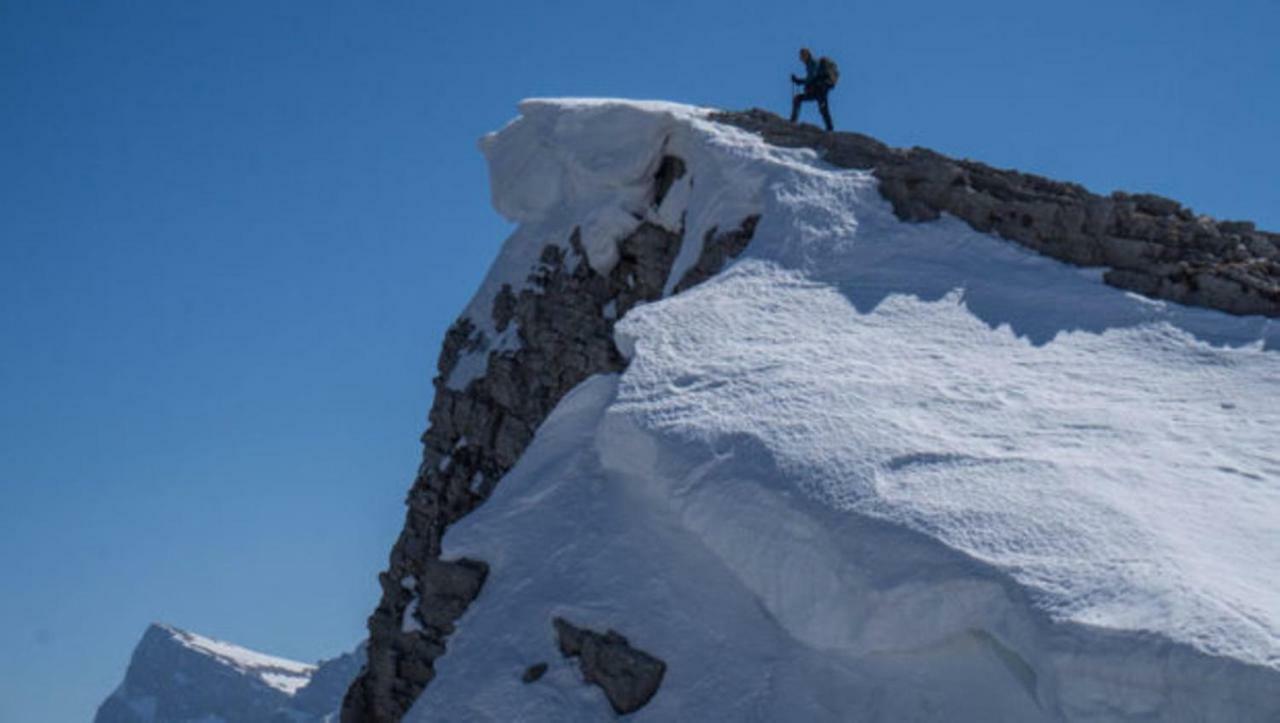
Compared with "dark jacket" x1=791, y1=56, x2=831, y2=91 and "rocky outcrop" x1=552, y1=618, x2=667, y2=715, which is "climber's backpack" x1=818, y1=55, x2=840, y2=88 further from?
"rocky outcrop" x1=552, y1=618, x2=667, y2=715

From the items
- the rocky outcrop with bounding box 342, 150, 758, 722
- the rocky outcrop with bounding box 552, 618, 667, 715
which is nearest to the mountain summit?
the rocky outcrop with bounding box 552, 618, 667, 715

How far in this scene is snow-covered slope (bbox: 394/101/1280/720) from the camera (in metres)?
9.08

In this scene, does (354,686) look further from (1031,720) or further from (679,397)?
(1031,720)

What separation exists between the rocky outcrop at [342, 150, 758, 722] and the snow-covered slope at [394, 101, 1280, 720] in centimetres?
360

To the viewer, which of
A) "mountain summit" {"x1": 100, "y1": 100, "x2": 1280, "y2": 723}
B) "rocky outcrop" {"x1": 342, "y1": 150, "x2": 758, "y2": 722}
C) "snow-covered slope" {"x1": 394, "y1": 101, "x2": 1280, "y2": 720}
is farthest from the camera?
"rocky outcrop" {"x1": 342, "y1": 150, "x2": 758, "y2": 722}

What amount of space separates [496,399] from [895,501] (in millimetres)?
12224

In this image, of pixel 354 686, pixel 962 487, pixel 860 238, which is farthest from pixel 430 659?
pixel 962 487

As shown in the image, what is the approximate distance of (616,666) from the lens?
11453mm

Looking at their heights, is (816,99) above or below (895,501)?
above

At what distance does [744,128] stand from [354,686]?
38.4ft

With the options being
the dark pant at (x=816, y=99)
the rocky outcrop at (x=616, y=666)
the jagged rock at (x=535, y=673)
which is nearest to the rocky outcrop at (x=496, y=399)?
the dark pant at (x=816, y=99)

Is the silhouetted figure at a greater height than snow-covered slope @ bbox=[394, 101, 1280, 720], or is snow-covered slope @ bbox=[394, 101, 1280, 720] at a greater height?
the silhouetted figure

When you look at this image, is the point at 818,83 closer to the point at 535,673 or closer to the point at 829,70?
the point at 829,70

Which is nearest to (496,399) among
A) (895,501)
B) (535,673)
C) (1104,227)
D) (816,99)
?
(816,99)
